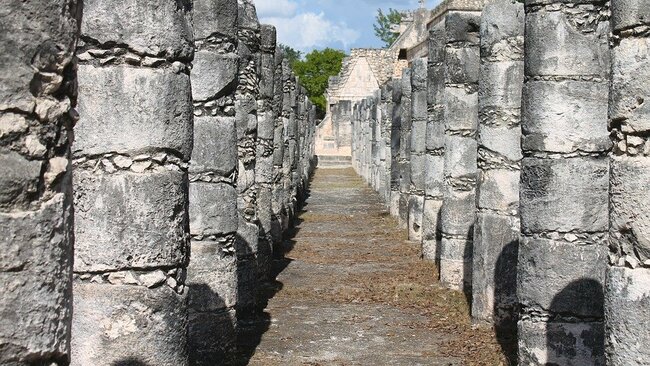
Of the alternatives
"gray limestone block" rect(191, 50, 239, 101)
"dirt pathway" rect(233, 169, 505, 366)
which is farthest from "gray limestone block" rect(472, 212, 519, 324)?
"gray limestone block" rect(191, 50, 239, 101)

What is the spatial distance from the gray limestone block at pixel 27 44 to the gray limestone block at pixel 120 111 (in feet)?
7.09

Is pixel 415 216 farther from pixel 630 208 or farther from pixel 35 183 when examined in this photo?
pixel 35 183

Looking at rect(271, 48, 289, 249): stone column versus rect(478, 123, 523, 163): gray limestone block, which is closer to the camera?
rect(478, 123, 523, 163): gray limestone block

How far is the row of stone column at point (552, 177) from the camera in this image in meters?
4.43

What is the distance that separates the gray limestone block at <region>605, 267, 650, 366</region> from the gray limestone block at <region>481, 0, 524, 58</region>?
17.8 feet

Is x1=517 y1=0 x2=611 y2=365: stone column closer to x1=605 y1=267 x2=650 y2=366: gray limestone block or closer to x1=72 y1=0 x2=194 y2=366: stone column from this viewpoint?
x1=605 y1=267 x2=650 y2=366: gray limestone block

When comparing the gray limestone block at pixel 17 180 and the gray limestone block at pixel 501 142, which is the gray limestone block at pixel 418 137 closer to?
the gray limestone block at pixel 501 142

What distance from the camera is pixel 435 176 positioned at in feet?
46.7

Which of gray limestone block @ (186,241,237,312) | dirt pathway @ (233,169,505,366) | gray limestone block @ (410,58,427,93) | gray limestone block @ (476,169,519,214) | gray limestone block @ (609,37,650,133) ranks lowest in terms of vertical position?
dirt pathway @ (233,169,505,366)

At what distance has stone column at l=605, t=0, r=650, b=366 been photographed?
4.24 meters

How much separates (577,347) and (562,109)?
5.65 ft

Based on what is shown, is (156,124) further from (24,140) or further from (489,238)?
(489,238)

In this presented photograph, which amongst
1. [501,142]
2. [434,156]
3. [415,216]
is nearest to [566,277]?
[501,142]

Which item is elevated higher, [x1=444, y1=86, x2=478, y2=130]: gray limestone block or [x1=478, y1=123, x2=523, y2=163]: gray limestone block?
[x1=444, y1=86, x2=478, y2=130]: gray limestone block
